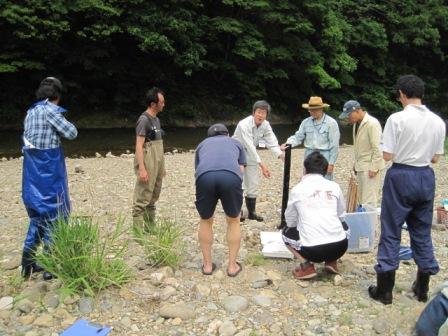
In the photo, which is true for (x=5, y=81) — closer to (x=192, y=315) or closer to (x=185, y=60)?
(x=185, y=60)

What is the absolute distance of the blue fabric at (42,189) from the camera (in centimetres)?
393

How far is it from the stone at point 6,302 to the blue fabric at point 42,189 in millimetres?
494

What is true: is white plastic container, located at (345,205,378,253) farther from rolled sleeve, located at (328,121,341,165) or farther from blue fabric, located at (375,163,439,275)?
rolled sleeve, located at (328,121,341,165)

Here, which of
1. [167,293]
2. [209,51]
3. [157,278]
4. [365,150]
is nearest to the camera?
[167,293]

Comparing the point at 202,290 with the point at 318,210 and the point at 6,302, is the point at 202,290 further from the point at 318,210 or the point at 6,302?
the point at 6,302

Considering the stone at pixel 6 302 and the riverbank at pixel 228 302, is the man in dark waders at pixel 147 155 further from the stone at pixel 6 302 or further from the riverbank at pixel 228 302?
the stone at pixel 6 302

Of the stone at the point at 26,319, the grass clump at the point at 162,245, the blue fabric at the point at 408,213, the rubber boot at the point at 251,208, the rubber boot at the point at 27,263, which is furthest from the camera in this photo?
the rubber boot at the point at 251,208

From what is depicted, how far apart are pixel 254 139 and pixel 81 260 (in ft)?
9.90

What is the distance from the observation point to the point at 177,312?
3.49 meters

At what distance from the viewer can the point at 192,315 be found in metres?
3.50

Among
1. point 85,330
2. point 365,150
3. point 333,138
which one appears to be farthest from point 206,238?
point 365,150

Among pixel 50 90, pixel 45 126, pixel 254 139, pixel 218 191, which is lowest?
pixel 218 191

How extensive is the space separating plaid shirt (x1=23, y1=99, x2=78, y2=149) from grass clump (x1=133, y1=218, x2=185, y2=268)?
48.2 inches

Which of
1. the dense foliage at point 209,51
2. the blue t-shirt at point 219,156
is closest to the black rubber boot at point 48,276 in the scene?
the blue t-shirt at point 219,156
